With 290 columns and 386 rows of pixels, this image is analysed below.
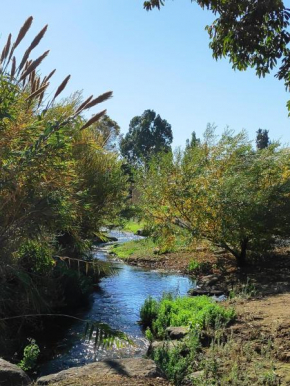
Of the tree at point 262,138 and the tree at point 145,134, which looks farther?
the tree at point 262,138

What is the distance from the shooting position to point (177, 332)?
8477 millimetres

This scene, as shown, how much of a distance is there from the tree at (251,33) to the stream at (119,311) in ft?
12.2

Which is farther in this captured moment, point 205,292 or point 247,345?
point 205,292

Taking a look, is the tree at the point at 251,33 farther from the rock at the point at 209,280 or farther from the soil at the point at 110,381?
the rock at the point at 209,280

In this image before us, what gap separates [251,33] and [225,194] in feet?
30.2

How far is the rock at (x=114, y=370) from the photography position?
5027mm

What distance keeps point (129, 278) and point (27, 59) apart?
12.9m

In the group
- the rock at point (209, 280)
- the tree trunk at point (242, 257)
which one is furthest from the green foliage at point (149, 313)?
the tree trunk at point (242, 257)

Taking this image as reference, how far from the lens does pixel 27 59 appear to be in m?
4.95

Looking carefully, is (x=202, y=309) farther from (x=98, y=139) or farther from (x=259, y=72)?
(x=98, y=139)

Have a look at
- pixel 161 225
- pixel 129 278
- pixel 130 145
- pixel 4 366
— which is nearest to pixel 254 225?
pixel 161 225

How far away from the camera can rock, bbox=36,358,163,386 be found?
5027mm

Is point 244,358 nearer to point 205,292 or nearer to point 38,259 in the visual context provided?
point 38,259

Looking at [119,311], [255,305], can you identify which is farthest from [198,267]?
[255,305]
